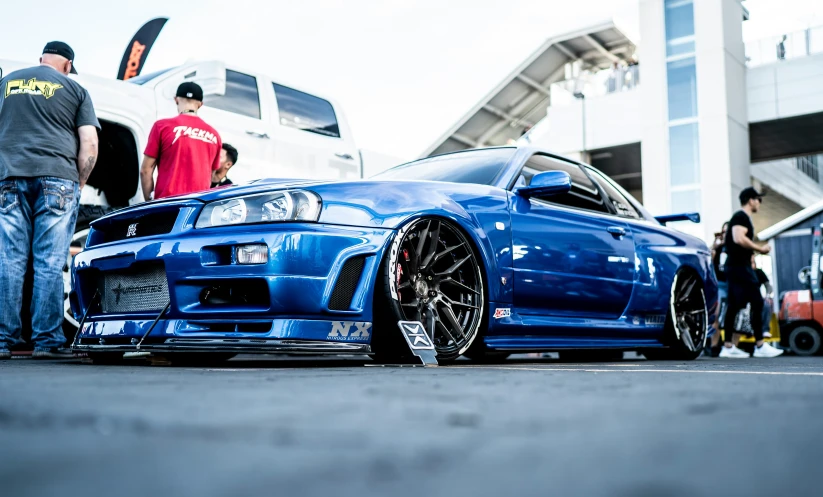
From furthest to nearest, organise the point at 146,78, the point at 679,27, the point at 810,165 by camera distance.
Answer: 1. the point at 810,165
2. the point at 679,27
3. the point at 146,78

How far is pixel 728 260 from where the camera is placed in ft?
28.5

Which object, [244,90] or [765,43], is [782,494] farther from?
[765,43]

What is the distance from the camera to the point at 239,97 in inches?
288

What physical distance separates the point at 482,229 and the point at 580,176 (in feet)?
4.75

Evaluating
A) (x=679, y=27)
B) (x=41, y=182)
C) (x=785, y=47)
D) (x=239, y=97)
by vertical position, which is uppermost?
(x=679, y=27)

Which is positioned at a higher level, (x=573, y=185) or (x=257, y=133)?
(x=257, y=133)

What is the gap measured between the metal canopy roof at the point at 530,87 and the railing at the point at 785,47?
3386 millimetres

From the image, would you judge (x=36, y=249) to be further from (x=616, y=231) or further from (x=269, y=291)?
(x=616, y=231)

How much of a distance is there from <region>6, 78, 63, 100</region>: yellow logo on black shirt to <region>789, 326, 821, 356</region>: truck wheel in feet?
33.9

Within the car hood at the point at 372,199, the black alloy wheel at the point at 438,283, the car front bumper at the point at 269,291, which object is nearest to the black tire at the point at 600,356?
the black alloy wheel at the point at 438,283

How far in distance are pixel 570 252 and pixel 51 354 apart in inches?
116

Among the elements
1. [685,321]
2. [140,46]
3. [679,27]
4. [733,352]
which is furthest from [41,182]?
[679,27]

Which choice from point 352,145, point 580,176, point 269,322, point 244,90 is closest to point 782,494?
point 269,322

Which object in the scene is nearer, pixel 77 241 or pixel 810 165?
pixel 77 241
